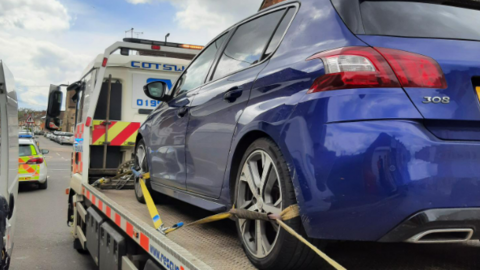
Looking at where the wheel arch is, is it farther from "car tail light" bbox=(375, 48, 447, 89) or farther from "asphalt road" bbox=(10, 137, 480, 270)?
"car tail light" bbox=(375, 48, 447, 89)

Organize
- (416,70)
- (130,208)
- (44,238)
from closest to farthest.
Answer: (416,70) < (130,208) < (44,238)

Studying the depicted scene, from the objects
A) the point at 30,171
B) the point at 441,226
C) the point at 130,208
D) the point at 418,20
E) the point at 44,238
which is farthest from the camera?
the point at 30,171

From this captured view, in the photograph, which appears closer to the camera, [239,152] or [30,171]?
[239,152]

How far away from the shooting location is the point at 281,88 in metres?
2.24

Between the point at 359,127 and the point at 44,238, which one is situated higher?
the point at 359,127

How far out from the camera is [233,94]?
271cm

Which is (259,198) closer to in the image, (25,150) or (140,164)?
(140,164)

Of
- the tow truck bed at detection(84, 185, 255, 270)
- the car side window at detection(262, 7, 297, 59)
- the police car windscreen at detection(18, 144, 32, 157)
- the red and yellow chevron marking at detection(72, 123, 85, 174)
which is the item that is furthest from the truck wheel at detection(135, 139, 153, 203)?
the police car windscreen at detection(18, 144, 32, 157)

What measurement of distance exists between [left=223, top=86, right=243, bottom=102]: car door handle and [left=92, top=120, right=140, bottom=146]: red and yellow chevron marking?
380 cm

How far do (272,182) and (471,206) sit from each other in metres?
0.91

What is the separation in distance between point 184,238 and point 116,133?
3.66 metres

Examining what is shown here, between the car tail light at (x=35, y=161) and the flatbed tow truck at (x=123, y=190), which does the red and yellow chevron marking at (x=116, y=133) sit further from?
the car tail light at (x=35, y=161)

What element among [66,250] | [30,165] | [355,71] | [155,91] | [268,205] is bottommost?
[66,250]

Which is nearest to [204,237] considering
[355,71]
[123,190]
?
[355,71]
